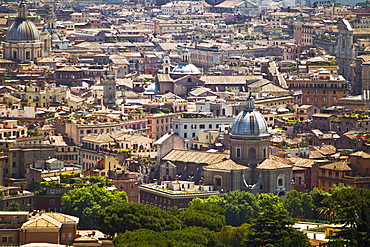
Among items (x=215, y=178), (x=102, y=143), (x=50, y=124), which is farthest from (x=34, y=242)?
(x=50, y=124)

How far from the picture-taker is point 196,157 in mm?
166375

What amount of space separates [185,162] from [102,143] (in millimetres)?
15151

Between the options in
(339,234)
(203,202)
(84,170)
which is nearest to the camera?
(339,234)

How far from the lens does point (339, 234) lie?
121 m

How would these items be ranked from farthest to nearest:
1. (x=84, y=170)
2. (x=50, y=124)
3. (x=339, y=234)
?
(x=50, y=124) → (x=84, y=170) → (x=339, y=234)

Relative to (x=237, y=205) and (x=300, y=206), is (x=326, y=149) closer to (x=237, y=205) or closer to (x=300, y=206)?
(x=300, y=206)

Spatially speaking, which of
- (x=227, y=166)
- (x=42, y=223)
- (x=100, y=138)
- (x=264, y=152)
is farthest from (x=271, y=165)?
(x=42, y=223)

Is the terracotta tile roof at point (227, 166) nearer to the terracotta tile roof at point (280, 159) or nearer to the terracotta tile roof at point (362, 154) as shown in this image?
the terracotta tile roof at point (280, 159)

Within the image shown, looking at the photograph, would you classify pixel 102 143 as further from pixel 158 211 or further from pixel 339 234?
pixel 339 234

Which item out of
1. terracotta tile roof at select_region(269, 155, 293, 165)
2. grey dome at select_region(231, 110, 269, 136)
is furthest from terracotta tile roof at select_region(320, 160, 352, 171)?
grey dome at select_region(231, 110, 269, 136)

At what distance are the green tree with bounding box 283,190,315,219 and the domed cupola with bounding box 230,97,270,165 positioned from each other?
10.8 meters

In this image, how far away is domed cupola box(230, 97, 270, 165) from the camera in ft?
534

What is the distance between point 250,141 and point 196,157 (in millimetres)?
6689

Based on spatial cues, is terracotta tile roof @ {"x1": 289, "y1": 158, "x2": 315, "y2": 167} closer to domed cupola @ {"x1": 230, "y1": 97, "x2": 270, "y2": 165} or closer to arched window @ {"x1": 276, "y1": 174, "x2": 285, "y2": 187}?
domed cupola @ {"x1": 230, "y1": 97, "x2": 270, "y2": 165}
